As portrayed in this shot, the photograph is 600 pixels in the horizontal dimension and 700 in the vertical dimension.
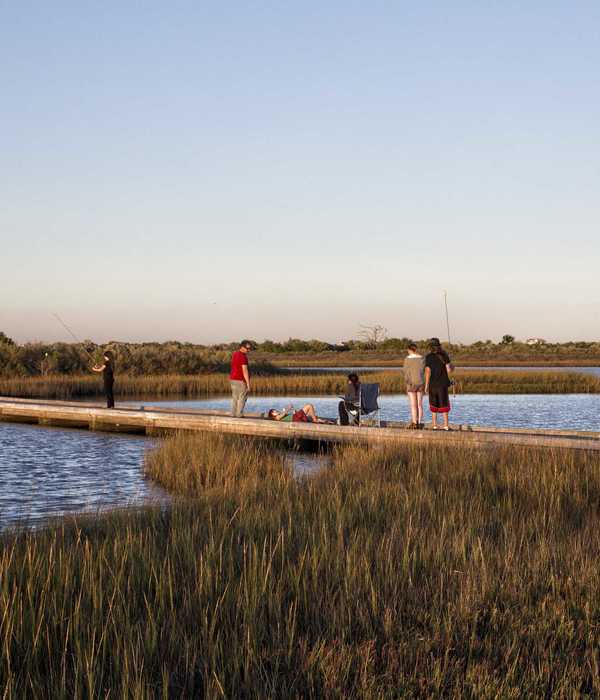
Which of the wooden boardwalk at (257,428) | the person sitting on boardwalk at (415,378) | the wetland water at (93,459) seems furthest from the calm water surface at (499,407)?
the person sitting on boardwalk at (415,378)

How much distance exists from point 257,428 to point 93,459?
343 cm

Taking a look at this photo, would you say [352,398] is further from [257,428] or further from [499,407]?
[499,407]

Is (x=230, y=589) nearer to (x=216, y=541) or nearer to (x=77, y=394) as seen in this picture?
(x=216, y=541)

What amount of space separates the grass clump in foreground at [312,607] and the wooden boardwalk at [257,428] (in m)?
5.43

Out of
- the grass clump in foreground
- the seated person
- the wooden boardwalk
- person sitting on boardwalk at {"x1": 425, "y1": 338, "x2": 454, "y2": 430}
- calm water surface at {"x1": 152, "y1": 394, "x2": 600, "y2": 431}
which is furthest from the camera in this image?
calm water surface at {"x1": 152, "y1": 394, "x2": 600, "y2": 431}

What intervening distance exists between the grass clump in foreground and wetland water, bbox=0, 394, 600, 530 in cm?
247

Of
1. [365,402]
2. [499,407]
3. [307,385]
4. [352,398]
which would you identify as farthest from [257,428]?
[307,385]

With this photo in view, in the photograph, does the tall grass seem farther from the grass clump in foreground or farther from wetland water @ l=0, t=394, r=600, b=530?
the grass clump in foreground

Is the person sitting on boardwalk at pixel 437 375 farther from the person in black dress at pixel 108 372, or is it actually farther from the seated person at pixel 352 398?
the person in black dress at pixel 108 372

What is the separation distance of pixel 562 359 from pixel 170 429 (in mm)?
65416

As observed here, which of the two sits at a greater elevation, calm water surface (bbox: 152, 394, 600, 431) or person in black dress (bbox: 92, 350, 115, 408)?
person in black dress (bbox: 92, 350, 115, 408)

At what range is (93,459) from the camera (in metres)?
16.2

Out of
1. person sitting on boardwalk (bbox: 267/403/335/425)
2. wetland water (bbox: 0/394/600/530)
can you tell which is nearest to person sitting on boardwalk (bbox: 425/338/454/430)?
wetland water (bbox: 0/394/600/530)

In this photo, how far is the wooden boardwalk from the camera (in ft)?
44.0
